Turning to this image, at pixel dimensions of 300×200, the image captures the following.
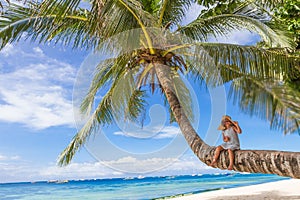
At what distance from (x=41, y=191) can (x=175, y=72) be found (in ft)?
115

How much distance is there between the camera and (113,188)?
1521 inches

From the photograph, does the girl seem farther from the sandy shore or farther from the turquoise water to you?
the turquoise water

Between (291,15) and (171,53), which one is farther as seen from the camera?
(171,53)

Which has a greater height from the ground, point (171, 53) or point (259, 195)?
point (171, 53)

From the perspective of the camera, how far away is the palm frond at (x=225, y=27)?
19.7 feet

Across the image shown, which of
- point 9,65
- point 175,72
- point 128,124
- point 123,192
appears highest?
point 9,65

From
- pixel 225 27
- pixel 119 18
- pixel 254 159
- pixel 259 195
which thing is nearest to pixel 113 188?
pixel 259 195

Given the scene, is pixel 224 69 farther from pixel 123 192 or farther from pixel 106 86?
pixel 123 192

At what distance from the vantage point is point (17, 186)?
42594 mm

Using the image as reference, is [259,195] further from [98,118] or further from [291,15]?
[291,15]

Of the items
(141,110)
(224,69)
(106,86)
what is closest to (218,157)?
(224,69)

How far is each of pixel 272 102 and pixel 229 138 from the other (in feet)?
5.12

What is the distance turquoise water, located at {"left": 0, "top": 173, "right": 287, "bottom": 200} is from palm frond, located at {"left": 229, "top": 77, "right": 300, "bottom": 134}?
2599cm

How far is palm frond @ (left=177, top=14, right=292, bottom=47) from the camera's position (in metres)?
6.01
